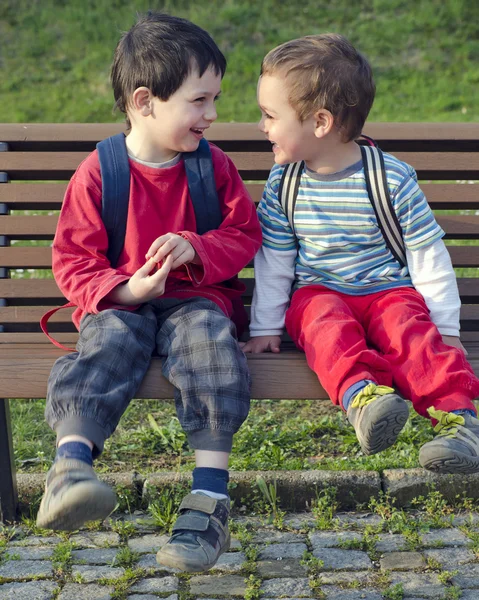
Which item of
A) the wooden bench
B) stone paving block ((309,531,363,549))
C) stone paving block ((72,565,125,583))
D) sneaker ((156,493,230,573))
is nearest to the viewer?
sneaker ((156,493,230,573))

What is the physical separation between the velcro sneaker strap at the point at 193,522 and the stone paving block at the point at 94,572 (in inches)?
20.0

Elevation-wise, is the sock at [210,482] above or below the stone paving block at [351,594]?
above

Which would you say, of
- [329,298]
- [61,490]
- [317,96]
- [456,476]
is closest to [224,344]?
[329,298]

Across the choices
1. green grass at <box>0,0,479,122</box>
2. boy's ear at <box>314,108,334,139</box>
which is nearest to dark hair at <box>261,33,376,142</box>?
boy's ear at <box>314,108,334,139</box>

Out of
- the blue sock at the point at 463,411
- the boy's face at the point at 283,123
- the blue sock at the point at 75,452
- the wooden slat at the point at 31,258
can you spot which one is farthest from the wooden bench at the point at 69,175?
the blue sock at the point at 75,452

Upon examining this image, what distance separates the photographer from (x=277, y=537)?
300cm

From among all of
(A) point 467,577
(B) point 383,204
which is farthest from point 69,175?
(A) point 467,577

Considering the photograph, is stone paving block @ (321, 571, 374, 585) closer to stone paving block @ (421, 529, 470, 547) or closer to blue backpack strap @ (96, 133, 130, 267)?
stone paving block @ (421, 529, 470, 547)

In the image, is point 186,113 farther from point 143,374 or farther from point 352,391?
point 352,391

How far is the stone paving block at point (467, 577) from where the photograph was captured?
2.62 metres

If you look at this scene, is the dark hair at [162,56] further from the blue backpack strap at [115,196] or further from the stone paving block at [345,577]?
the stone paving block at [345,577]

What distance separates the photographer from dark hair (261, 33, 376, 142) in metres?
2.83

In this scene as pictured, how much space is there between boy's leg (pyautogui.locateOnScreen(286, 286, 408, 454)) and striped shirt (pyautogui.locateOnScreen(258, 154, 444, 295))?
0.07 metres

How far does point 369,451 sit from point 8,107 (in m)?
8.15
